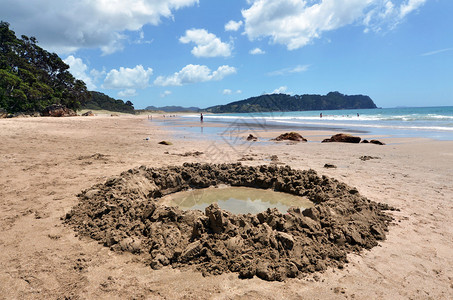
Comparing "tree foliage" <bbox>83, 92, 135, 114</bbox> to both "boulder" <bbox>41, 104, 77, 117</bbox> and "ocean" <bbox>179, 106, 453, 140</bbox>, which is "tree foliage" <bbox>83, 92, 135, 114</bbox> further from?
"ocean" <bbox>179, 106, 453, 140</bbox>

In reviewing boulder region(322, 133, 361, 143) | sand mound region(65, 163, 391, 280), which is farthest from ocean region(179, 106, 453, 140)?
sand mound region(65, 163, 391, 280)

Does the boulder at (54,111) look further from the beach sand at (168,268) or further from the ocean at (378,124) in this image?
the beach sand at (168,268)

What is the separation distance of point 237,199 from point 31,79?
4344cm

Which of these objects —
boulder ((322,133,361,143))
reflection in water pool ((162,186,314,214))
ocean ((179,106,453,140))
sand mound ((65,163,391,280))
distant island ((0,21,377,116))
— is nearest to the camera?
sand mound ((65,163,391,280))

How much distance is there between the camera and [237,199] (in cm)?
534

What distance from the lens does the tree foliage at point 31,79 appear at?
98.3ft

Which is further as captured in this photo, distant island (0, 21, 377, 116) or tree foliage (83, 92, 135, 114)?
tree foliage (83, 92, 135, 114)

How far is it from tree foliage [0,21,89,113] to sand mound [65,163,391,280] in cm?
3482

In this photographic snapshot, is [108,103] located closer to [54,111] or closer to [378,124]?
[54,111]

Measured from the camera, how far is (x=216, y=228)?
10.7 feet

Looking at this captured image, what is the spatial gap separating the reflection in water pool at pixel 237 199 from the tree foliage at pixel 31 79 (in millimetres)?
34502

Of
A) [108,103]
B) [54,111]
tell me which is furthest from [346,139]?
[108,103]

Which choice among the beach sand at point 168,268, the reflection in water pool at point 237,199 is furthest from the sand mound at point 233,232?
the reflection in water pool at point 237,199

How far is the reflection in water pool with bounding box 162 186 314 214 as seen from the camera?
4.88 meters
